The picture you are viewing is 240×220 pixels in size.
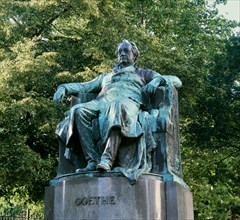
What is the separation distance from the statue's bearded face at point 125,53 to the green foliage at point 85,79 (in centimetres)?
577

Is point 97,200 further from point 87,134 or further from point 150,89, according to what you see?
point 150,89

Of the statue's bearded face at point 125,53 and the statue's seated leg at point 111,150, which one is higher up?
the statue's bearded face at point 125,53

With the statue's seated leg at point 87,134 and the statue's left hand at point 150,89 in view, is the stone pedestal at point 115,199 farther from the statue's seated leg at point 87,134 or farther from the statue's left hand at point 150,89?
the statue's left hand at point 150,89

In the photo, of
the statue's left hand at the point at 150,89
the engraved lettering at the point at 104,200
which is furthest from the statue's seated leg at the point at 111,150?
the statue's left hand at the point at 150,89

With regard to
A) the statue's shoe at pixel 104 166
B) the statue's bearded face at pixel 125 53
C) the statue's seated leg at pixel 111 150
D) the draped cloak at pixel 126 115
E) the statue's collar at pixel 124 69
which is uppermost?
the statue's bearded face at pixel 125 53

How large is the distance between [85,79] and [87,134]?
25.2 feet

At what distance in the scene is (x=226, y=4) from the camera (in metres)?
21.8

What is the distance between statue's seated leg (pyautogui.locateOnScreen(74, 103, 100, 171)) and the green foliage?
6.43 meters

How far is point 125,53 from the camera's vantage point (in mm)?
7805

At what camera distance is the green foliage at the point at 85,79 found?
13.5 m

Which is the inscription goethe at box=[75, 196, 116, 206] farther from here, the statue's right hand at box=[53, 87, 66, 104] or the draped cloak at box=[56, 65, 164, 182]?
the statue's right hand at box=[53, 87, 66, 104]

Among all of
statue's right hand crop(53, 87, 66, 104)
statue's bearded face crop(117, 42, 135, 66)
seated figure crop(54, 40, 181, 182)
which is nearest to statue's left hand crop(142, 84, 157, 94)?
seated figure crop(54, 40, 181, 182)

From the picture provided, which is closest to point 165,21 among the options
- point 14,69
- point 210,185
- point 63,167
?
point 210,185

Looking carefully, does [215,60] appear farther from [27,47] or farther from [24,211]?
[24,211]
